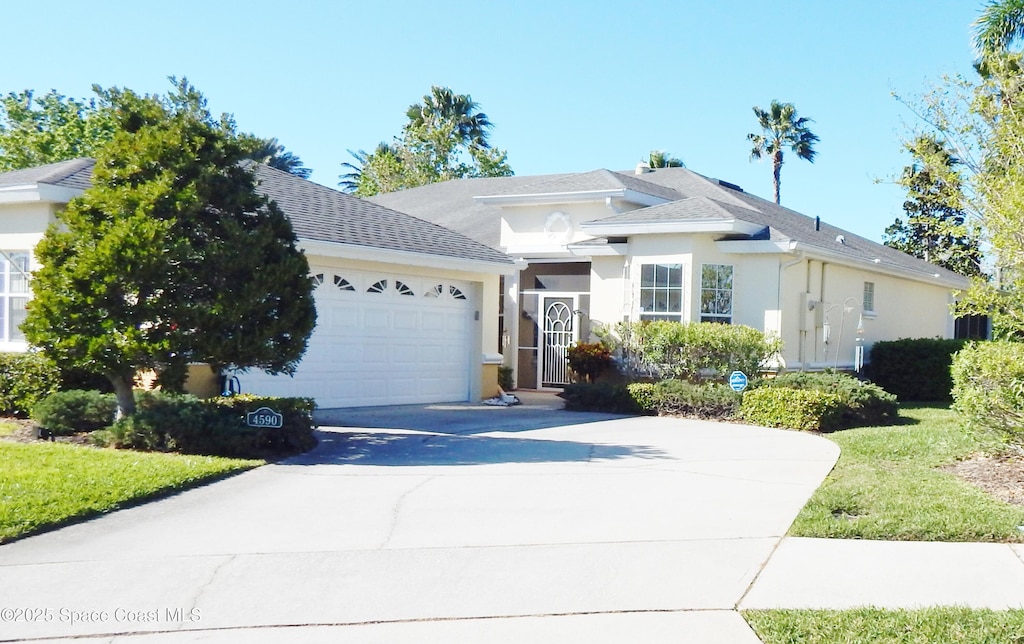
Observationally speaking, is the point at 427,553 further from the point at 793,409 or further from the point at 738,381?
the point at 738,381

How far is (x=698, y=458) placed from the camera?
449 inches

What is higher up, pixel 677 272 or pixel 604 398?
pixel 677 272

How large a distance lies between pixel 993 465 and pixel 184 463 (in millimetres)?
8719

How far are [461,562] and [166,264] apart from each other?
5.62 metres

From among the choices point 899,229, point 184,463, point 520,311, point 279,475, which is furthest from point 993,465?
point 899,229

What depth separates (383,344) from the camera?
650 inches

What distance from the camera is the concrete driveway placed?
17.8ft

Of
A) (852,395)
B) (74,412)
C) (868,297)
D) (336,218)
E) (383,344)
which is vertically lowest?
(74,412)

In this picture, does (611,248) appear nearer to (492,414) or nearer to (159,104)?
(492,414)

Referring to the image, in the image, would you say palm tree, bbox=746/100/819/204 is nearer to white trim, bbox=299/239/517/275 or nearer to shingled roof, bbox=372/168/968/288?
shingled roof, bbox=372/168/968/288

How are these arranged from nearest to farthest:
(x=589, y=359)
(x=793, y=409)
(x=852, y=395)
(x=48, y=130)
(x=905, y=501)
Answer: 1. (x=905, y=501)
2. (x=793, y=409)
3. (x=852, y=395)
4. (x=589, y=359)
5. (x=48, y=130)

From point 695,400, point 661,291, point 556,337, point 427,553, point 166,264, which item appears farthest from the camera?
point 556,337

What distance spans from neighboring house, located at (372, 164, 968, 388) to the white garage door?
2.91 metres

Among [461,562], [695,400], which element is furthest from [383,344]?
[461,562]
